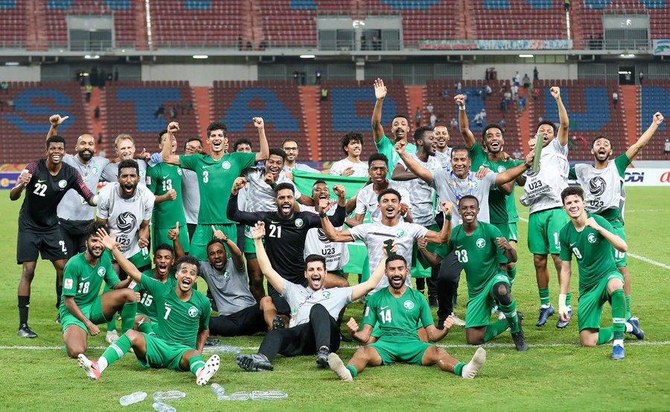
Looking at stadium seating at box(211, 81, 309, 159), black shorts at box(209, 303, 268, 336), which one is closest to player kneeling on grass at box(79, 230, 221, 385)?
black shorts at box(209, 303, 268, 336)

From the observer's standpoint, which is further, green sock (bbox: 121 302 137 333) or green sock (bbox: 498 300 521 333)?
green sock (bbox: 121 302 137 333)

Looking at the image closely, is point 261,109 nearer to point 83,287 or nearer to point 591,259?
point 83,287

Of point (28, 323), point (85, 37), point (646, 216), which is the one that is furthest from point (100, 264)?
point (85, 37)

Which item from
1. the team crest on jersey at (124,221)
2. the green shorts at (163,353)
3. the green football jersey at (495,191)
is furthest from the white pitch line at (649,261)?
the green shorts at (163,353)

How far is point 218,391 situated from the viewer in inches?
356

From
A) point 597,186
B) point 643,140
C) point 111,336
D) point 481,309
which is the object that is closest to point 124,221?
point 111,336

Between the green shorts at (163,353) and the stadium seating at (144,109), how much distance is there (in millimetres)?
39597

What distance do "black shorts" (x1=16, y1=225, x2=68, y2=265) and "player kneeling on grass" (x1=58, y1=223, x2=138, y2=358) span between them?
1.39 metres

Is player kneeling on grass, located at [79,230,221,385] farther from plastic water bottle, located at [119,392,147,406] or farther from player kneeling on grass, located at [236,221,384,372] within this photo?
plastic water bottle, located at [119,392,147,406]

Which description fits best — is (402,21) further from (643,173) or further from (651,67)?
(643,173)

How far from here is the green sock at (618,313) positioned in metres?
10.3

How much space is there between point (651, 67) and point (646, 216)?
1248 inches

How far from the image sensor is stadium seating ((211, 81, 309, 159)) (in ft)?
168

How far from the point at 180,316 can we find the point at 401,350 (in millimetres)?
2084
